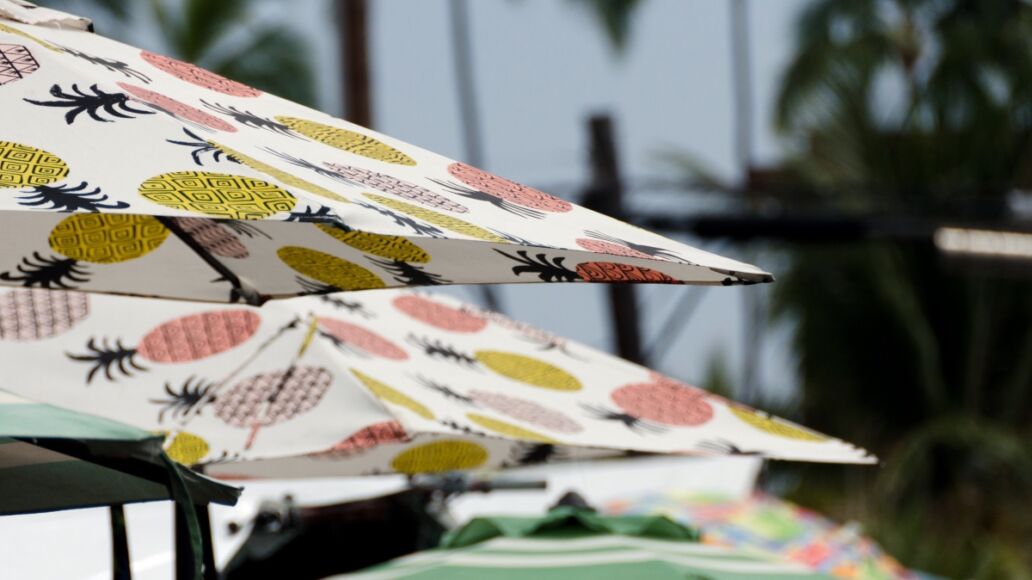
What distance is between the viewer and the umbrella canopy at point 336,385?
293 centimetres

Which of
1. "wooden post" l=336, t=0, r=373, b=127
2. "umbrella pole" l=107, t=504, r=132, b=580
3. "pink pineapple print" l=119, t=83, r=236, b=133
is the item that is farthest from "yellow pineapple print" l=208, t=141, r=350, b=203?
"wooden post" l=336, t=0, r=373, b=127

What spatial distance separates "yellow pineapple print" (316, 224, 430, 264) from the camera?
1959mm

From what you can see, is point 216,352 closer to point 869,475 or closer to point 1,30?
point 1,30

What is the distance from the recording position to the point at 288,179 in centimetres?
176

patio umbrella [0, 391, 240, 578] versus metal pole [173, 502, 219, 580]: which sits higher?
patio umbrella [0, 391, 240, 578]

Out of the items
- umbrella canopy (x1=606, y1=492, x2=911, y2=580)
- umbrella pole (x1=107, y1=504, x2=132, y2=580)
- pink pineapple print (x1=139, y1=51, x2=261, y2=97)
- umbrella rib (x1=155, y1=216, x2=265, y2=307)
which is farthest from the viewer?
umbrella canopy (x1=606, y1=492, x2=911, y2=580)

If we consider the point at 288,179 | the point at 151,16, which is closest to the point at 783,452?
the point at 288,179

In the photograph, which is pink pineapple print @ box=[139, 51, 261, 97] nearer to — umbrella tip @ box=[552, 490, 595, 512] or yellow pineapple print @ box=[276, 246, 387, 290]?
yellow pineapple print @ box=[276, 246, 387, 290]

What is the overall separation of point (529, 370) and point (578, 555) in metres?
0.75

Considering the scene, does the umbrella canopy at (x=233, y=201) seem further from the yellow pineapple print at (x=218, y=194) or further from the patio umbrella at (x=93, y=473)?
the patio umbrella at (x=93, y=473)

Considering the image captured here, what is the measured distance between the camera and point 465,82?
23125 millimetres

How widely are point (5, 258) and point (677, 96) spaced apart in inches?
922

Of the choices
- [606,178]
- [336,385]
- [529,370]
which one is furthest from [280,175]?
[606,178]

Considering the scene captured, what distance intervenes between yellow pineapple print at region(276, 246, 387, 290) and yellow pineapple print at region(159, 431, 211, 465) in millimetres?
754
